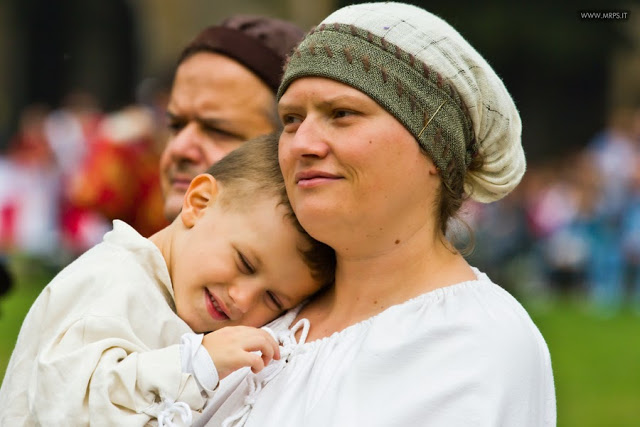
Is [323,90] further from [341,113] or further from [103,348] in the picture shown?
[103,348]

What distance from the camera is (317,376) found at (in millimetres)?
2729

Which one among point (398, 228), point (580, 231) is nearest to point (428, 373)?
point (398, 228)

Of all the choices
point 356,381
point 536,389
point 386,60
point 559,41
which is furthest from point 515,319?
point 559,41

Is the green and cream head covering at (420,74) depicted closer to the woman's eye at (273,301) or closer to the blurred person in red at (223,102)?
the woman's eye at (273,301)

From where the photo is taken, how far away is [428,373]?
2.56m

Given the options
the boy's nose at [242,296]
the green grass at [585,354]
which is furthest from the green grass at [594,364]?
the boy's nose at [242,296]

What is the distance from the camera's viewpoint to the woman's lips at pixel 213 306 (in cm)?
303

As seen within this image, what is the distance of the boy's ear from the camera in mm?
3166

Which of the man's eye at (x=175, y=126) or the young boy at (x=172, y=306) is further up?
the young boy at (x=172, y=306)

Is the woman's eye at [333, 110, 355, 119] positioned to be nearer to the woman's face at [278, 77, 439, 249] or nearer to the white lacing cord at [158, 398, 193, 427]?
the woman's face at [278, 77, 439, 249]

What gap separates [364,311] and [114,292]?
1.98 feet

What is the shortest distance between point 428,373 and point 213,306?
2.32ft

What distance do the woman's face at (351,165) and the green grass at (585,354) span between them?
5367 millimetres

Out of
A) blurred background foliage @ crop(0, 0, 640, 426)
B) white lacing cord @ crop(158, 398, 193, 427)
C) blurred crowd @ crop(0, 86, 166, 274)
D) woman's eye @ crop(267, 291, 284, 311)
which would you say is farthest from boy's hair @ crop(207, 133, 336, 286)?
blurred crowd @ crop(0, 86, 166, 274)
